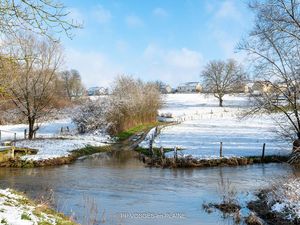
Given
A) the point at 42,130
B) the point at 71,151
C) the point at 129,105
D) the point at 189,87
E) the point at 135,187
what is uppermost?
the point at 189,87

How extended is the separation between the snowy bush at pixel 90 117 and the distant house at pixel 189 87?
129m

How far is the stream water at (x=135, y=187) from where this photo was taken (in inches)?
596

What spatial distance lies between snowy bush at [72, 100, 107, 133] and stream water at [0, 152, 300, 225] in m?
16.1

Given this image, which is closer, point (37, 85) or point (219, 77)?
point (37, 85)

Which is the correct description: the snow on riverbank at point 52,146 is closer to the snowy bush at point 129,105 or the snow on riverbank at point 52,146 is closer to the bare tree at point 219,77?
the snowy bush at point 129,105

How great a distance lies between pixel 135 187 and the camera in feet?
67.6

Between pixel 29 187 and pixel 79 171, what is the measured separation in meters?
5.85

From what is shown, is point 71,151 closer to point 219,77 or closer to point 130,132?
point 130,132

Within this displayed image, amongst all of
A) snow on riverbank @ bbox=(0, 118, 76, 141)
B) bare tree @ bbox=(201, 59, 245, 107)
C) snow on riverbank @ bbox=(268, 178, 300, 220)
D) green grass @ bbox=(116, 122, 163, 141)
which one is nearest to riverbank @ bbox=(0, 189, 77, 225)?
snow on riverbank @ bbox=(268, 178, 300, 220)

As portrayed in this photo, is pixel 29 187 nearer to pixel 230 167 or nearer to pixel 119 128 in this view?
pixel 230 167

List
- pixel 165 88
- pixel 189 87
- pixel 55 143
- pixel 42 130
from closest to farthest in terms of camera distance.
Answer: pixel 55 143 < pixel 42 130 < pixel 165 88 < pixel 189 87

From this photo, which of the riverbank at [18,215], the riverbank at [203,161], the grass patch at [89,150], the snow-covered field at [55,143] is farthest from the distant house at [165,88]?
the riverbank at [18,215]

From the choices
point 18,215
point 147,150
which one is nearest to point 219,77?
point 147,150

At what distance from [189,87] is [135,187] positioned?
532 ft
